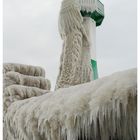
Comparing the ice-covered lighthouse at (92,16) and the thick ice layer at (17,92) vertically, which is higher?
the ice-covered lighthouse at (92,16)

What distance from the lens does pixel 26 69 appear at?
16.7 ft

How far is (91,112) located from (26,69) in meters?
2.52

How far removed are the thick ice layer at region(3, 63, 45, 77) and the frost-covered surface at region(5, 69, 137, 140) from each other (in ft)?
5.65

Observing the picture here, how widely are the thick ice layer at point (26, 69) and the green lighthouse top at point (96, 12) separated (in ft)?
6.02

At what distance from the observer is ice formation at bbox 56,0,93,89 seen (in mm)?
4680

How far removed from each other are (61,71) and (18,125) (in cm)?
134

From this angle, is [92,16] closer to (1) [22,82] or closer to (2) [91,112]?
(1) [22,82]

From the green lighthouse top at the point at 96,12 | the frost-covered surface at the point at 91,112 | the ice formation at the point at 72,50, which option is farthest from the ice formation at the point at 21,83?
the green lighthouse top at the point at 96,12

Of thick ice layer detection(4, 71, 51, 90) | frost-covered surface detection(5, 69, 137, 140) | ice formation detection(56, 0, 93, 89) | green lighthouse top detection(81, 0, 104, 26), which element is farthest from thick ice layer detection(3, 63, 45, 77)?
green lighthouse top detection(81, 0, 104, 26)

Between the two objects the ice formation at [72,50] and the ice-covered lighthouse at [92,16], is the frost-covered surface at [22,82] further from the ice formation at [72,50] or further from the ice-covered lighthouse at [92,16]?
the ice-covered lighthouse at [92,16]

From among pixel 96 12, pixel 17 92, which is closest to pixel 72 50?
pixel 17 92

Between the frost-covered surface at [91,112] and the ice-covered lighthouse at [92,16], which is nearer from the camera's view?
the frost-covered surface at [91,112]

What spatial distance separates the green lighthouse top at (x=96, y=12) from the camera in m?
6.80

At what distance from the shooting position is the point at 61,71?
4750 millimetres
